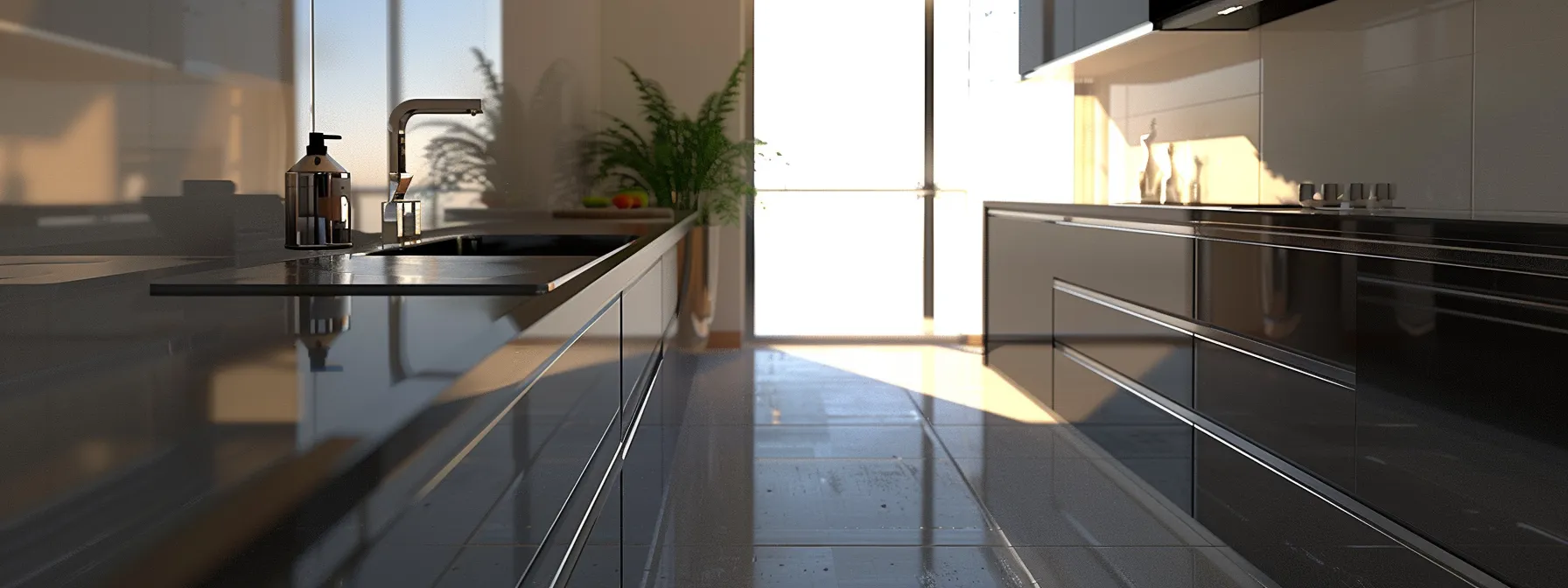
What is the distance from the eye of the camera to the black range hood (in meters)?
3.69

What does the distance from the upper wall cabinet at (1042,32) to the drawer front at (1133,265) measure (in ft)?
2.86

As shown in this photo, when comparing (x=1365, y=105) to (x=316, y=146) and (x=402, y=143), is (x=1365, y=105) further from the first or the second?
(x=316, y=146)

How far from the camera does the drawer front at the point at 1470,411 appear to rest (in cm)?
191

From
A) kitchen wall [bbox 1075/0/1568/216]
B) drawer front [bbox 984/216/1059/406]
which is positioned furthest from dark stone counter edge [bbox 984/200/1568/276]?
drawer front [bbox 984/216/1059/406]

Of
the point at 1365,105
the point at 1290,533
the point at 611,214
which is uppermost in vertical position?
the point at 1365,105

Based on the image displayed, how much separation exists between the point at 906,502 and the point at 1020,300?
6.46 ft

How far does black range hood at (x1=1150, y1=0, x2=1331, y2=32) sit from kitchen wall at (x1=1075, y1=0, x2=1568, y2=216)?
0.04m

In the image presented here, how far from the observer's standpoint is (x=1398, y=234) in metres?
2.32

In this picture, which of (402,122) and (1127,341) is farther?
(1127,341)

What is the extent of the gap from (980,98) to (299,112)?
562 centimetres

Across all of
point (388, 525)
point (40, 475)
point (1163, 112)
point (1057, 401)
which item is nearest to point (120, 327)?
point (40, 475)

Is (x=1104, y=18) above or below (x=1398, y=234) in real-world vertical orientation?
above

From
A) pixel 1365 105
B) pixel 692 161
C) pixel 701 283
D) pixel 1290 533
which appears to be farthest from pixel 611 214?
pixel 1290 533

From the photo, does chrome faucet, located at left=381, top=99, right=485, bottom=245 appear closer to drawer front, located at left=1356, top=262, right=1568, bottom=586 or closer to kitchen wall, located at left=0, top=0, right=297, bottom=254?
kitchen wall, located at left=0, top=0, right=297, bottom=254
